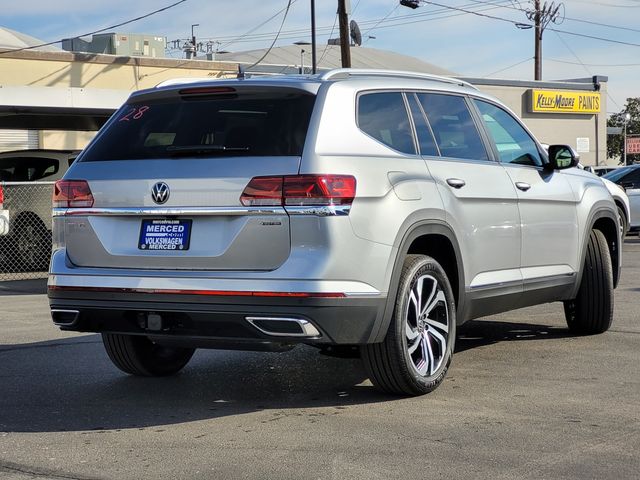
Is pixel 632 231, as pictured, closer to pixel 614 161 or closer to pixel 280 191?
pixel 280 191

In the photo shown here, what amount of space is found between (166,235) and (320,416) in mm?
1300

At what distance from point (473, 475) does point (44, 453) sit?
206cm

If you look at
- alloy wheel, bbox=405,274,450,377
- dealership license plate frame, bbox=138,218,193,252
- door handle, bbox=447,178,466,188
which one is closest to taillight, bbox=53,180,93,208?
dealership license plate frame, bbox=138,218,193,252

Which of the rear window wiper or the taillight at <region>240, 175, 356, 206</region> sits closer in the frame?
the taillight at <region>240, 175, 356, 206</region>

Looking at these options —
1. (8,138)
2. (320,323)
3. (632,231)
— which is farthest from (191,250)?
(8,138)

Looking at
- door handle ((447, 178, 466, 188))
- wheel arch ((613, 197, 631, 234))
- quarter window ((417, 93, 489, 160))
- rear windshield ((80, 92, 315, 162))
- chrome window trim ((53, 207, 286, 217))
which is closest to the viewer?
chrome window trim ((53, 207, 286, 217))

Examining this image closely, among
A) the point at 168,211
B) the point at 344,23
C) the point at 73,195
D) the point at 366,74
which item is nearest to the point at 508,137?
the point at 366,74

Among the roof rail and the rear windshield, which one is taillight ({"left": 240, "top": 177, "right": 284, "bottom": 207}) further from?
the roof rail

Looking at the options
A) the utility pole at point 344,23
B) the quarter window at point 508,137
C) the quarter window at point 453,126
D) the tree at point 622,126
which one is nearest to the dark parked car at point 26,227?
the quarter window at point 508,137

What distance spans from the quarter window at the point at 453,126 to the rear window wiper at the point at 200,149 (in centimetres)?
153

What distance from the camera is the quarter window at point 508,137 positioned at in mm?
7531

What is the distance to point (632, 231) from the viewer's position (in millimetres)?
22578

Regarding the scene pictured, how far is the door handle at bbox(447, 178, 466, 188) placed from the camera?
661 cm

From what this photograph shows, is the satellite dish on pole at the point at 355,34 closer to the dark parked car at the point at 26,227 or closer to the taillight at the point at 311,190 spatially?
the dark parked car at the point at 26,227
